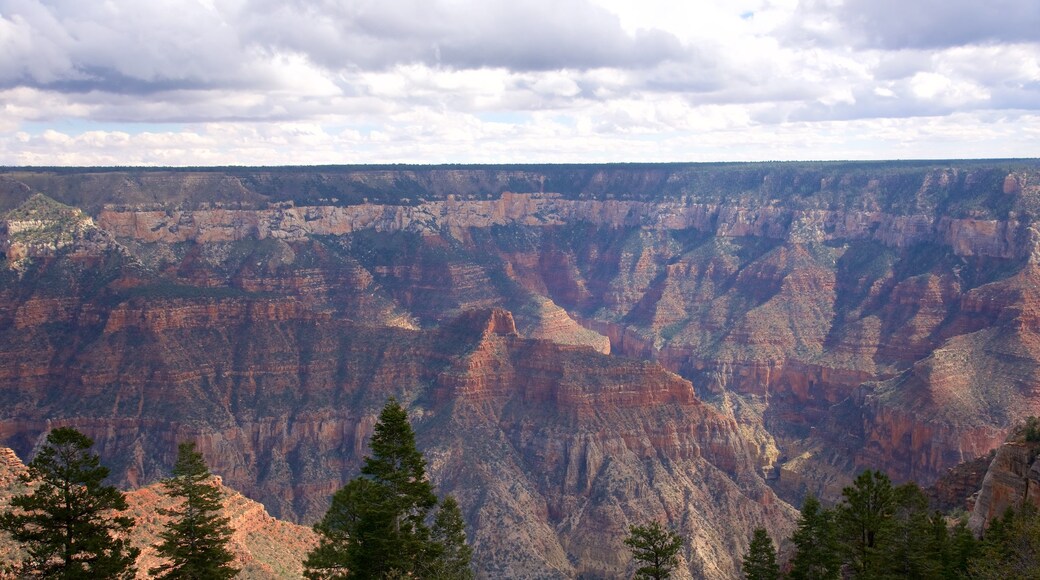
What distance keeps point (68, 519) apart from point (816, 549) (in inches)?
1524

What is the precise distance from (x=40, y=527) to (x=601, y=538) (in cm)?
7129

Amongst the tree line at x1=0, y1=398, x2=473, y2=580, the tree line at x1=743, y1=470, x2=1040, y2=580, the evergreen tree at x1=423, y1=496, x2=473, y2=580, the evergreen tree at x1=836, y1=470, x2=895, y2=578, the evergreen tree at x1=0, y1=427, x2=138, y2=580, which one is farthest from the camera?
the evergreen tree at x1=423, y1=496, x2=473, y2=580

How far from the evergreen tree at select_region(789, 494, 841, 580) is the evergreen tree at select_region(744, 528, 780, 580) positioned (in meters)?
3.04

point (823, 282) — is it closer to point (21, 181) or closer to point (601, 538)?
point (601, 538)

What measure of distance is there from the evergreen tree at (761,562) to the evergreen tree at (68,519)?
36.8m

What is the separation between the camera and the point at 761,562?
61.3 meters

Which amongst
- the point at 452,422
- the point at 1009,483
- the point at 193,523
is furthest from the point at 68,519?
the point at 452,422

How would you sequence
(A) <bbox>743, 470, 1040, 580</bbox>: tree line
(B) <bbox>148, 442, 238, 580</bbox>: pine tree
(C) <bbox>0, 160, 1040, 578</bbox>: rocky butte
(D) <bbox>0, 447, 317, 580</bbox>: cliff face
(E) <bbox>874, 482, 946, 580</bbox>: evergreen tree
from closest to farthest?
(A) <bbox>743, 470, 1040, 580</bbox>: tree line
(E) <bbox>874, 482, 946, 580</bbox>: evergreen tree
(B) <bbox>148, 442, 238, 580</bbox>: pine tree
(D) <bbox>0, 447, 317, 580</bbox>: cliff face
(C) <bbox>0, 160, 1040, 578</bbox>: rocky butte

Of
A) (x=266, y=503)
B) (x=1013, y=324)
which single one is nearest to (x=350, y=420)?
(x=266, y=503)

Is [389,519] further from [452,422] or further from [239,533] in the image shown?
[452,422]

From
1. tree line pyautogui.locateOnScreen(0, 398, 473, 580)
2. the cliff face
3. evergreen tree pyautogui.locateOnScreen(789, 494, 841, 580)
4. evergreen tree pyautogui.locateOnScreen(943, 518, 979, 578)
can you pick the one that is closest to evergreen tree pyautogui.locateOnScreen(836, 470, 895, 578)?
evergreen tree pyautogui.locateOnScreen(789, 494, 841, 580)

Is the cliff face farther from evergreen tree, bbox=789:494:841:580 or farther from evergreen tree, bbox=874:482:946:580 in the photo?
evergreen tree, bbox=874:482:946:580

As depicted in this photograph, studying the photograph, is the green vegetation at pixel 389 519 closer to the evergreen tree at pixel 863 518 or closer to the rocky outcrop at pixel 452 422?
the evergreen tree at pixel 863 518

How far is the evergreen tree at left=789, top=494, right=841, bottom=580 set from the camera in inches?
2125
